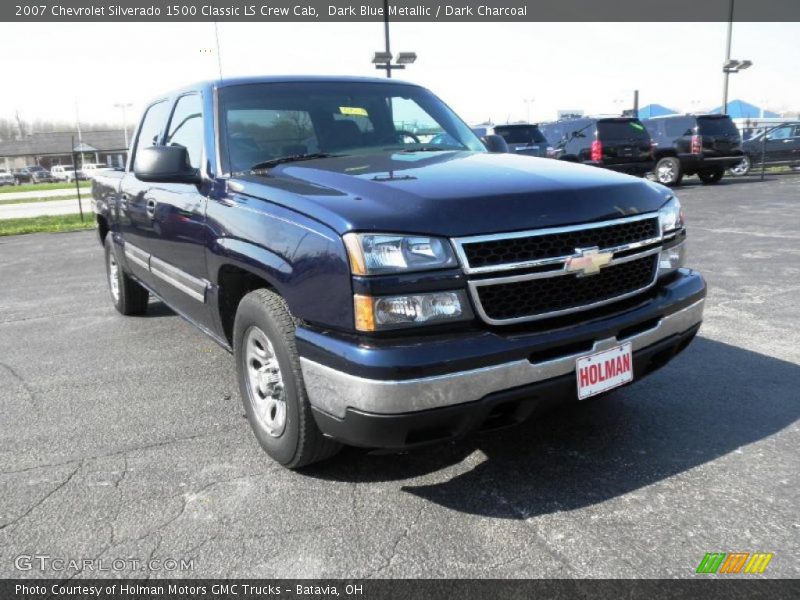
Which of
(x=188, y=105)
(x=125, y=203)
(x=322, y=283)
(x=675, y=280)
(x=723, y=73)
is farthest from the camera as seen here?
(x=723, y=73)

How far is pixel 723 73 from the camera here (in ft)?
84.1

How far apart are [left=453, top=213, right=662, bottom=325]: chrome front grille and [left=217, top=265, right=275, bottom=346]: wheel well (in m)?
1.15

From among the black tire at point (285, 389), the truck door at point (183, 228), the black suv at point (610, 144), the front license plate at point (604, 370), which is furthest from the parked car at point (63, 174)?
the front license plate at point (604, 370)

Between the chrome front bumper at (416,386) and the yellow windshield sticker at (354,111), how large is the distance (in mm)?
1846

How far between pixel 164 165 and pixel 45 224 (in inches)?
541

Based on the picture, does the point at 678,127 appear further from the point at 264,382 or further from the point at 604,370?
the point at 264,382

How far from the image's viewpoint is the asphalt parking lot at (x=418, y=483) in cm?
234

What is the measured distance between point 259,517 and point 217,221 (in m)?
1.44

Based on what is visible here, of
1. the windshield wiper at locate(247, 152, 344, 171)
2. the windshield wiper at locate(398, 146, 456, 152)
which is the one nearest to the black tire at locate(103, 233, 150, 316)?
the windshield wiper at locate(247, 152, 344, 171)

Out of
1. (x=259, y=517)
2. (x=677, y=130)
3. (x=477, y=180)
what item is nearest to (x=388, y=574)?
(x=259, y=517)

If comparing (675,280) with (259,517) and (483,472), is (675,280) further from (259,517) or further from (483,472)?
(259,517)

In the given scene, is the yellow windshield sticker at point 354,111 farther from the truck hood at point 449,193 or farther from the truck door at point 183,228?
the truck door at point 183,228

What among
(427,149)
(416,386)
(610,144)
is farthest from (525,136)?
(416,386)

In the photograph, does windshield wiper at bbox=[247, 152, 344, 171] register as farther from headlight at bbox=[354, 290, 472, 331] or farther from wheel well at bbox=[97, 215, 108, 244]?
wheel well at bbox=[97, 215, 108, 244]
